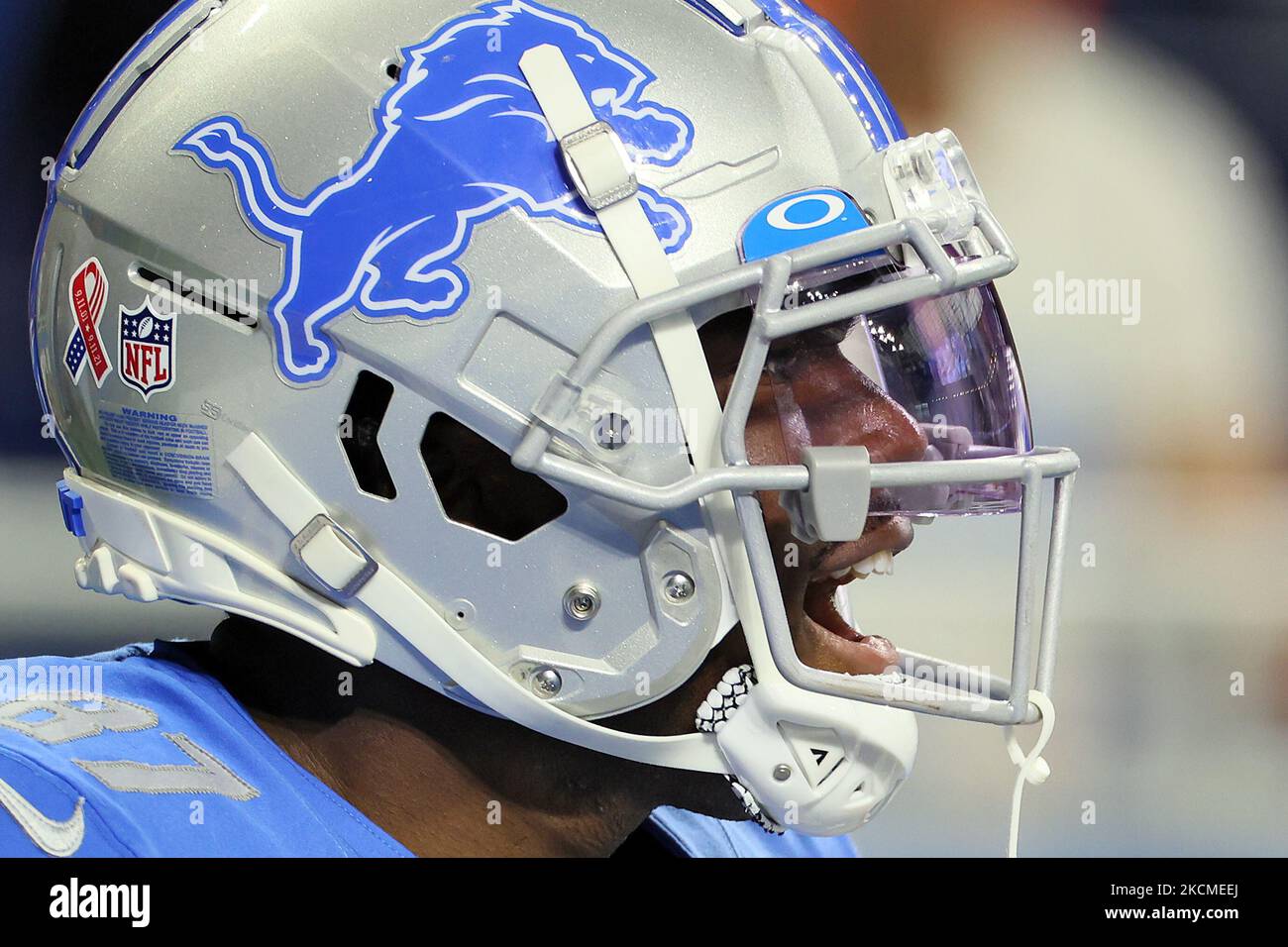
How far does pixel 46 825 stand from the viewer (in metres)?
1.33

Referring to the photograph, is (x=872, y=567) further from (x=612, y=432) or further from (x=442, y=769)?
(x=442, y=769)

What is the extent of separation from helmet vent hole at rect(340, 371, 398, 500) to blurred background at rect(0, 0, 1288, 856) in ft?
5.39

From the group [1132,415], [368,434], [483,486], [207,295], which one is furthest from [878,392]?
[1132,415]

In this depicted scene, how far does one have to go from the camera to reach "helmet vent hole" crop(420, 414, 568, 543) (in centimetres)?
137

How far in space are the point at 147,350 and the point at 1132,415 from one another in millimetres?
2395

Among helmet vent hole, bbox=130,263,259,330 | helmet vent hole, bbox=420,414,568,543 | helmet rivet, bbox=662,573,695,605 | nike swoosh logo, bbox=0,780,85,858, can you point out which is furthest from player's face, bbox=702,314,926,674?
nike swoosh logo, bbox=0,780,85,858

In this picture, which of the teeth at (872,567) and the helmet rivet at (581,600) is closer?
the helmet rivet at (581,600)

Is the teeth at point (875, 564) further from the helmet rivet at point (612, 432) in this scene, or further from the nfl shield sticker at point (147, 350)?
the nfl shield sticker at point (147, 350)

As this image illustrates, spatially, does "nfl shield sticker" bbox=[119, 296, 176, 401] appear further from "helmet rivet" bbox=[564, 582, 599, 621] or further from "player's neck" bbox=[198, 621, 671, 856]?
"helmet rivet" bbox=[564, 582, 599, 621]

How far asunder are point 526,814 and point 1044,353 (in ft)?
6.77

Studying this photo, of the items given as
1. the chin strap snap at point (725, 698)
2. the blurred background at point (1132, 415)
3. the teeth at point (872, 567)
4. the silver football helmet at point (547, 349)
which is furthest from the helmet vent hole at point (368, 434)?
the blurred background at point (1132, 415)

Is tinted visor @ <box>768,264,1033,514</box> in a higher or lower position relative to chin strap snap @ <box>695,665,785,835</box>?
higher

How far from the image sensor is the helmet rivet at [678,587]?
1357 millimetres

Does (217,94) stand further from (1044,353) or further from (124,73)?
(1044,353)
